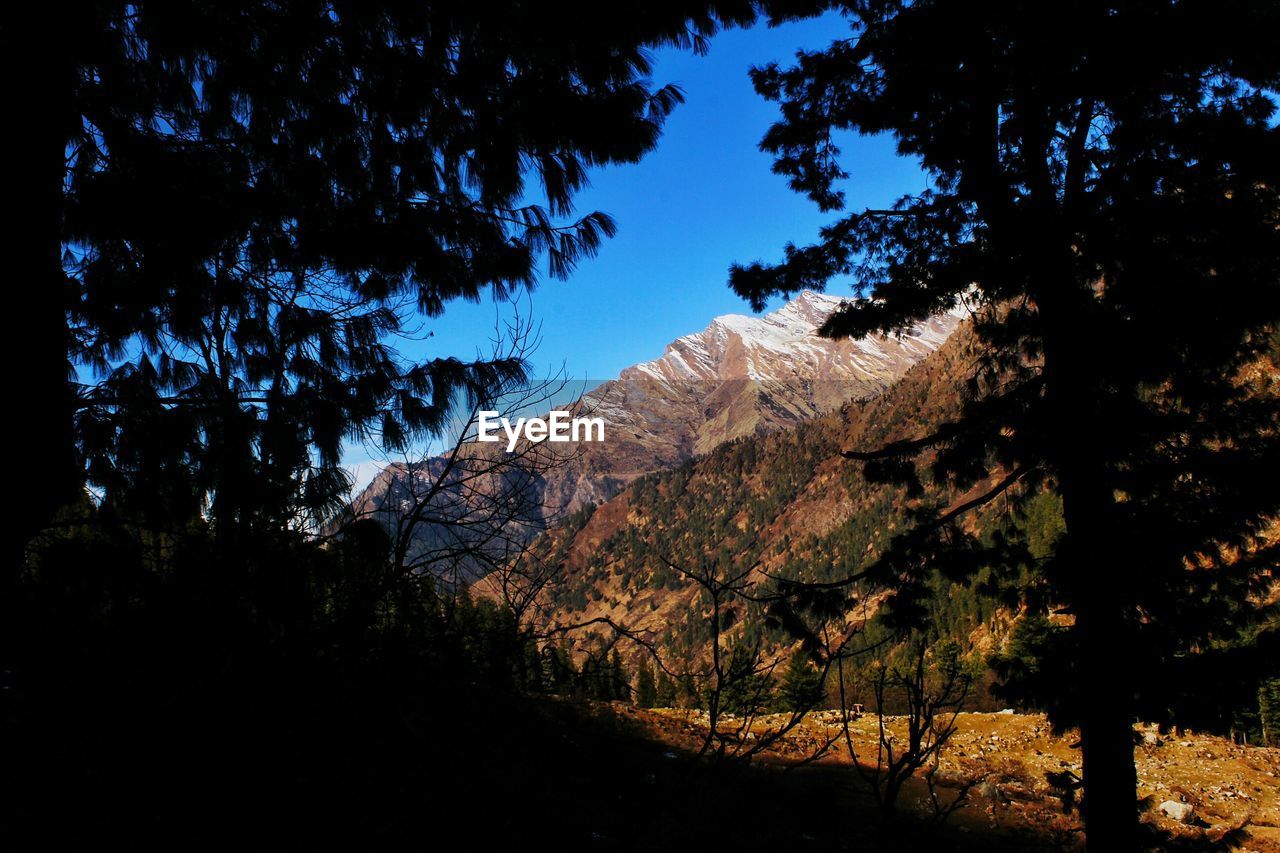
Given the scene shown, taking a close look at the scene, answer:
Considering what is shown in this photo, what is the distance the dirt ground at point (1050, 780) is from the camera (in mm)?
10133

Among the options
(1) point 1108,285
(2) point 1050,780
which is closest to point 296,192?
(1) point 1108,285

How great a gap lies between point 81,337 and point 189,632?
2.01 meters

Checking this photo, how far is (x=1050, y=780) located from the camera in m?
5.65

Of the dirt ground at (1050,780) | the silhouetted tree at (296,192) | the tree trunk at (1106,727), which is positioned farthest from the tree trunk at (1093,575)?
the silhouetted tree at (296,192)

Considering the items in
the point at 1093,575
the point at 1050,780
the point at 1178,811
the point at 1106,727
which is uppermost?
the point at 1093,575

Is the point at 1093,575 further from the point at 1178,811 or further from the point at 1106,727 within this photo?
the point at 1178,811

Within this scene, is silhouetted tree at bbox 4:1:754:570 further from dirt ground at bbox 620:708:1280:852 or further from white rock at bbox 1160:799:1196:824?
white rock at bbox 1160:799:1196:824

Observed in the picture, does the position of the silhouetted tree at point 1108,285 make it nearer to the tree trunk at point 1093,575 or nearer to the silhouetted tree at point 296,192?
the tree trunk at point 1093,575

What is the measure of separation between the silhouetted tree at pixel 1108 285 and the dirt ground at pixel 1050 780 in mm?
2171

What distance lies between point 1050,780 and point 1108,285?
4.22 meters

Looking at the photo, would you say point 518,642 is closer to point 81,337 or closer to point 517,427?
point 517,427

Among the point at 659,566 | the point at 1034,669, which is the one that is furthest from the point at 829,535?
the point at 1034,669

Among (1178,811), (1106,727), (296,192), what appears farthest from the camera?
(1178,811)

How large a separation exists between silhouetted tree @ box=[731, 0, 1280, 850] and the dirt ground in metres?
2.17
